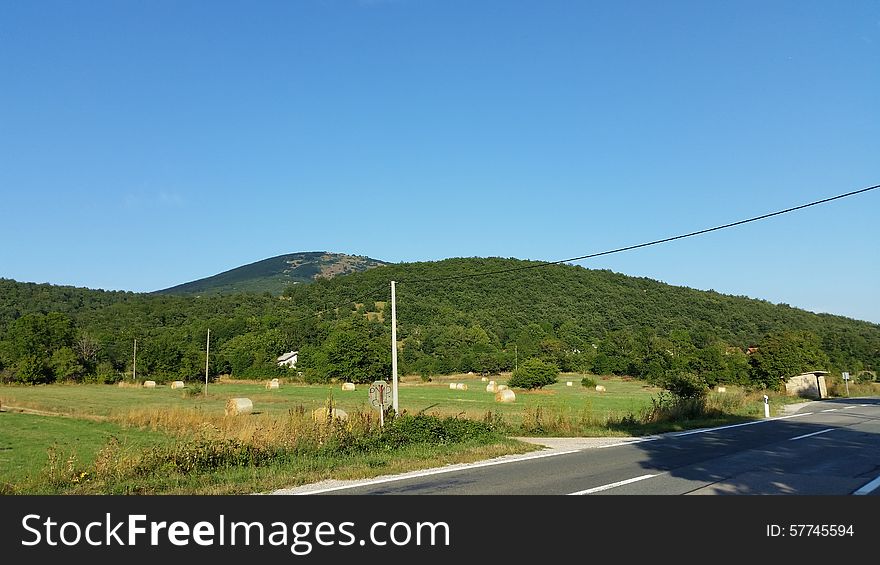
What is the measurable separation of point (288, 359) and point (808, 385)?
76434 millimetres

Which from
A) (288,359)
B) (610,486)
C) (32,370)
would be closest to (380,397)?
(610,486)

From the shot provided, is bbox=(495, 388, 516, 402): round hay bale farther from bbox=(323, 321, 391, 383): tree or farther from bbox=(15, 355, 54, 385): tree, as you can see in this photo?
bbox=(15, 355, 54, 385): tree

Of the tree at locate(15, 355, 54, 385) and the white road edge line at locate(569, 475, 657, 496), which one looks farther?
the tree at locate(15, 355, 54, 385)

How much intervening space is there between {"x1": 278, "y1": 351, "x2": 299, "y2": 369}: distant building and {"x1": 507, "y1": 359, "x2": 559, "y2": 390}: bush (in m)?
43.4

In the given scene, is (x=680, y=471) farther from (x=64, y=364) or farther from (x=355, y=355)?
(x=64, y=364)

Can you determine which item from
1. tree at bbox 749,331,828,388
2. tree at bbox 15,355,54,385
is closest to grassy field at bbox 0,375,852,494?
tree at bbox 749,331,828,388

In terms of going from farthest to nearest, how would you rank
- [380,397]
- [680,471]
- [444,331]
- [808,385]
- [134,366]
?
[444,331]
[134,366]
[808,385]
[380,397]
[680,471]

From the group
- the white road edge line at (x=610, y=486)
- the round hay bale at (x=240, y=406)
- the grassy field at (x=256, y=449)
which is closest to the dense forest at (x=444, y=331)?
the round hay bale at (x=240, y=406)

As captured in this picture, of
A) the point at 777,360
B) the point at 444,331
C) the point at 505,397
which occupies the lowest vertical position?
the point at 505,397

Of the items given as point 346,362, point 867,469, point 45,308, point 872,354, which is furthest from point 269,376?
point 872,354

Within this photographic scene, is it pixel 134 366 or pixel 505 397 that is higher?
pixel 134 366

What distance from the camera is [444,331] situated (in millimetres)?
100125

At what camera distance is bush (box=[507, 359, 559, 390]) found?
2562 inches

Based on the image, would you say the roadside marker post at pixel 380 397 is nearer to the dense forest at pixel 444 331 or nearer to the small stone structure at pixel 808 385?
the small stone structure at pixel 808 385
